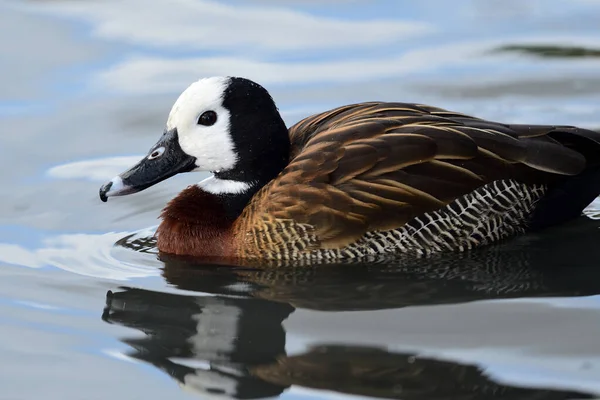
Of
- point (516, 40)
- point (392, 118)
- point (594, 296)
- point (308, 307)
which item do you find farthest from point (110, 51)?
point (594, 296)

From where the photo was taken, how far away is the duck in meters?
9.57

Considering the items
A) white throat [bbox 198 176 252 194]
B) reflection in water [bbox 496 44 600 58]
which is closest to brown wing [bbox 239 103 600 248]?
white throat [bbox 198 176 252 194]

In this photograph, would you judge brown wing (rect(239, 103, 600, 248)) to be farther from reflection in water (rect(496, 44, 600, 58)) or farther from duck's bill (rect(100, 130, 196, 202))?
reflection in water (rect(496, 44, 600, 58))

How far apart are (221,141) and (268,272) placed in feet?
3.77

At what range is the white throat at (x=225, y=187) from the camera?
1012cm

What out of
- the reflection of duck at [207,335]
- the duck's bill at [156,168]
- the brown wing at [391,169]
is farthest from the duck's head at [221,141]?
the reflection of duck at [207,335]

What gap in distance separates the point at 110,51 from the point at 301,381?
7.77 meters

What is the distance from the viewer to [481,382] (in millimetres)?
7438

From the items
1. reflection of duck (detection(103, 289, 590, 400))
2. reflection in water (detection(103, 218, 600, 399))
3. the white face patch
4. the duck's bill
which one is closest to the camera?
reflection of duck (detection(103, 289, 590, 400))

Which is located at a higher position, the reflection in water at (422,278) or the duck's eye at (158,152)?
the duck's eye at (158,152)

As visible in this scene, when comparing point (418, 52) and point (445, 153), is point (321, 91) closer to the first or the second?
point (418, 52)

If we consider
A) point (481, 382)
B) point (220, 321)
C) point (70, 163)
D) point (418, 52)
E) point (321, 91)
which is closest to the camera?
point (481, 382)

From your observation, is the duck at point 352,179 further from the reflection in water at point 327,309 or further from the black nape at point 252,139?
the reflection in water at point 327,309

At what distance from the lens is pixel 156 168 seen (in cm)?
1012
